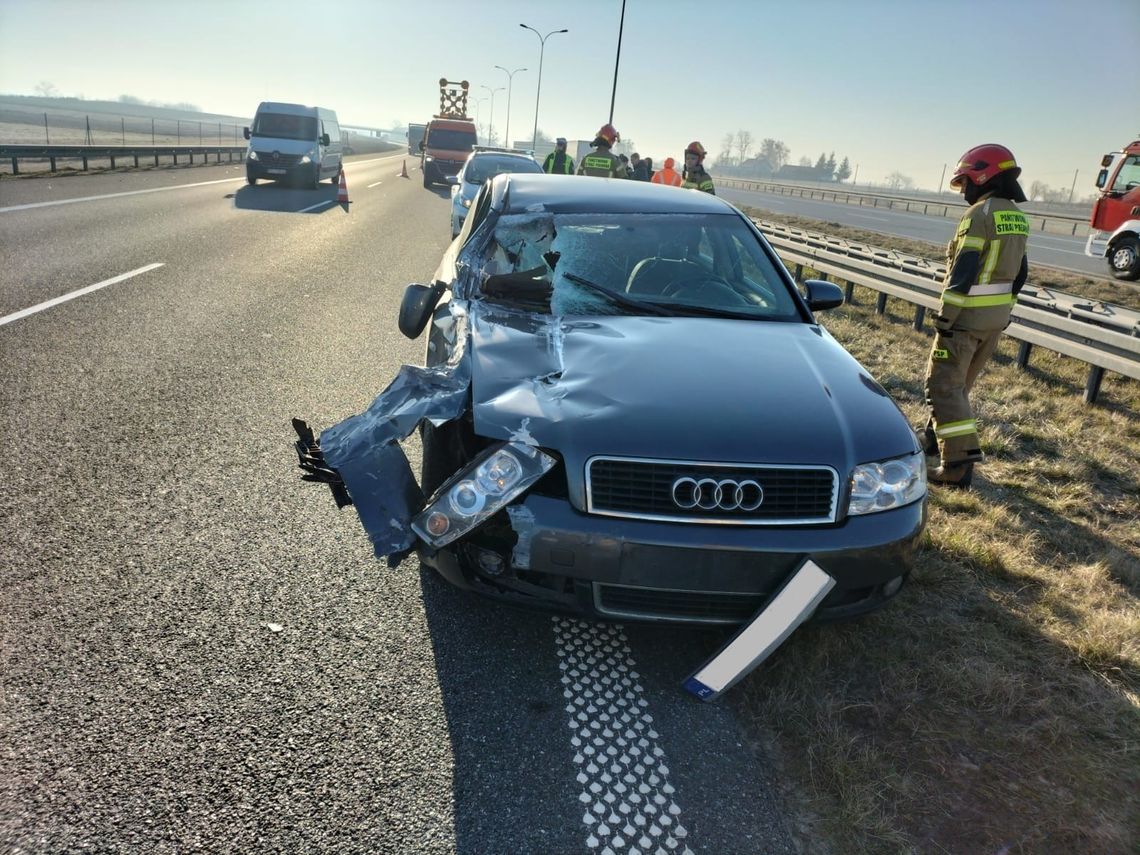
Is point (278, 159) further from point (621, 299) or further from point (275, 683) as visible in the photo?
point (275, 683)

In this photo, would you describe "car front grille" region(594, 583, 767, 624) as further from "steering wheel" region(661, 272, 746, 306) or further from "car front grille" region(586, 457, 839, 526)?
"steering wheel" region(661, 272, 746, 306)

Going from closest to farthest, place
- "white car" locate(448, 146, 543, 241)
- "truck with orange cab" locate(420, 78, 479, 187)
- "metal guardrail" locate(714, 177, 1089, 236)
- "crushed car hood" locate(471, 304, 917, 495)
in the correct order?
"crushed car hood" locate(471, 304, 917, 495), "white car" locate(448, 146, 543, 241), "truck with orange cab" locate(420, 78, 479, 187), "metal guardrail" locate(714, 177, 1089, 236)

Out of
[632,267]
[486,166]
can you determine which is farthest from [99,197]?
[632,267]

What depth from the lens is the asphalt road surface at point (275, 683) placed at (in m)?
2.08

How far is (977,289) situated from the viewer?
4766 mm

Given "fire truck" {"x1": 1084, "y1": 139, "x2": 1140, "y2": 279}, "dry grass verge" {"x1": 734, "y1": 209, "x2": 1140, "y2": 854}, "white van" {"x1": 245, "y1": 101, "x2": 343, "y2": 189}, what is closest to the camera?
"dry grass verge" {"x1": 734, "y1": 209, "x2": 1140, "y2": 854}

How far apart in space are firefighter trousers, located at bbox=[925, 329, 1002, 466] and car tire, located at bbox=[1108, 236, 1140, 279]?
15.5 m

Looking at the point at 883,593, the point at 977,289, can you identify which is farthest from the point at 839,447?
the point at 977,289

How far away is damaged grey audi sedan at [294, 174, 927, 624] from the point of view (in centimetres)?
254

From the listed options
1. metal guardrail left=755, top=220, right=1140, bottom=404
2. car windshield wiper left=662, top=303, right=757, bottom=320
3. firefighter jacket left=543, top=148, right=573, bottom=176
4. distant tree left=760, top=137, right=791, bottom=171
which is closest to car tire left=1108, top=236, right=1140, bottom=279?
metal guardrail left=755, top=220, right=1140, bottom=404

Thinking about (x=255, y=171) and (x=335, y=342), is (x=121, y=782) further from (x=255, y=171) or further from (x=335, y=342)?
(x=255, y=171)

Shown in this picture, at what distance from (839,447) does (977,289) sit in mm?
2676

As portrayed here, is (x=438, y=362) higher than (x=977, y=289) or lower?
lower

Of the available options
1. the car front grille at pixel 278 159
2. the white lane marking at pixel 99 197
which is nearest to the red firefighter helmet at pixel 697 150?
the white lane marking at pixel 99 197
